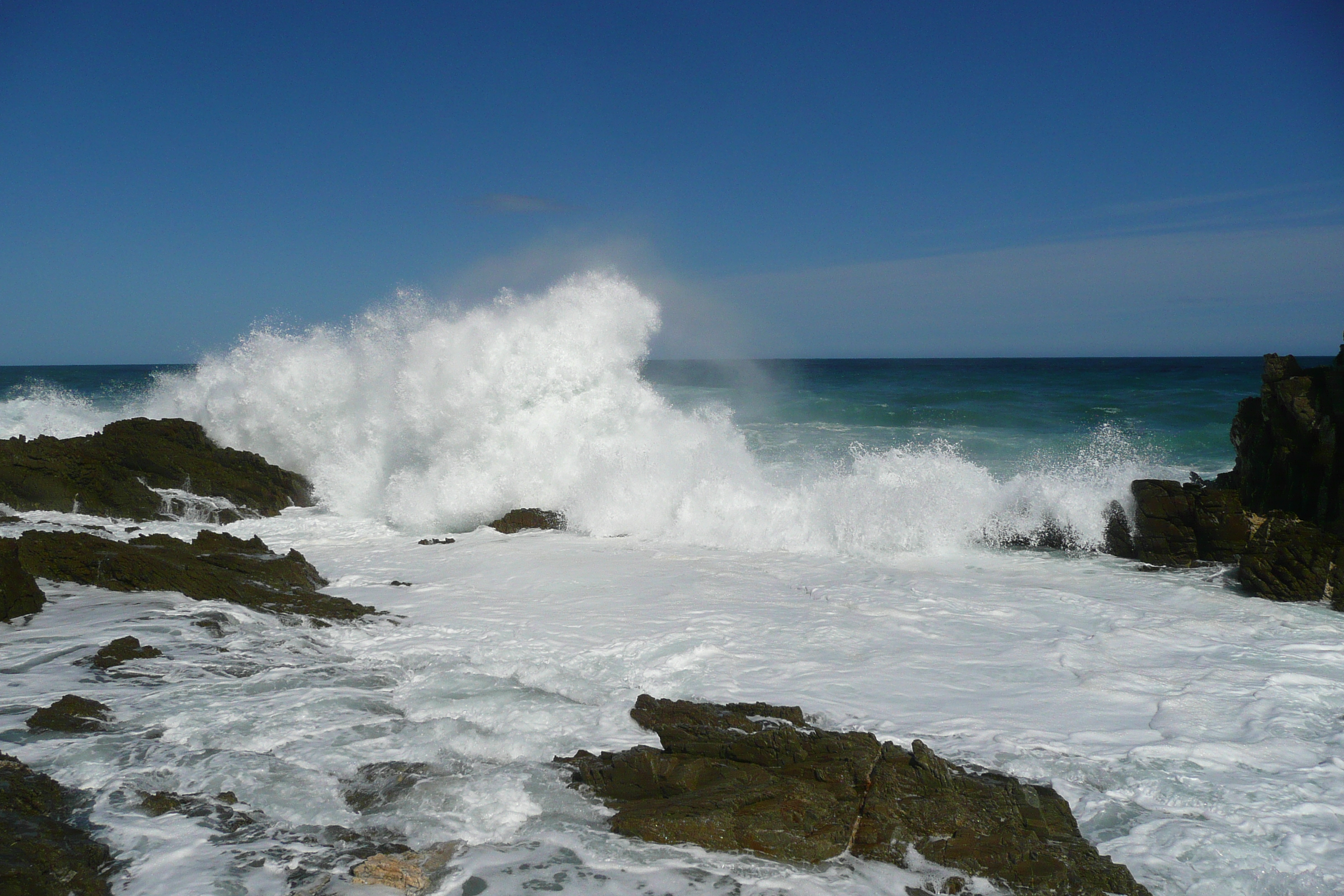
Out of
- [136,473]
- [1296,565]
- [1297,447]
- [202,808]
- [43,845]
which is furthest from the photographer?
[136,473]

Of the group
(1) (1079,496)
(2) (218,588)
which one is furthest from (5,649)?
(1) (1079,496)

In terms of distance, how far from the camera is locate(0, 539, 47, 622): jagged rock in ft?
19.7

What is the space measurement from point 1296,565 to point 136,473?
565 inches

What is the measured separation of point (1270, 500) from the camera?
9883 mm

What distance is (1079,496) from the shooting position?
1038cm

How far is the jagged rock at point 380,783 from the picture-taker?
394cm

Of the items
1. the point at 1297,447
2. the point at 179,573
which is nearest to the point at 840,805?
the point at 179,573

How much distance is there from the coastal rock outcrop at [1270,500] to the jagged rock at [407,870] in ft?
27.2

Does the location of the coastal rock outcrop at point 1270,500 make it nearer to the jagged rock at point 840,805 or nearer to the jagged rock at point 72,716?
the jagged rock at point 840,805

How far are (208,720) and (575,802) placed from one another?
2.28 meters

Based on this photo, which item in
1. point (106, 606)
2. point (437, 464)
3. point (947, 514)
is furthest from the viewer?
point (437, 464)

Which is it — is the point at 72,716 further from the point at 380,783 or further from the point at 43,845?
the point at 380,783

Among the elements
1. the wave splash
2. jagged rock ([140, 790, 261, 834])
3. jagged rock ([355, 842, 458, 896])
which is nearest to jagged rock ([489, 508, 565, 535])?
the wave splash

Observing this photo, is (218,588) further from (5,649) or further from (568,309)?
(568,309)
